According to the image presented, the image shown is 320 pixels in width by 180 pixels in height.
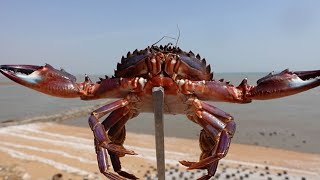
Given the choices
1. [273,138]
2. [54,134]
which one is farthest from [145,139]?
[273,138]

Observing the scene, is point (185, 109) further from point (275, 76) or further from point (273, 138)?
point (273, 138)

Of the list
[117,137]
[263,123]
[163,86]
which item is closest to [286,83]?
[163,86]

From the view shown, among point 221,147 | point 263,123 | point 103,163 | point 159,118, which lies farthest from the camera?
point 263,123

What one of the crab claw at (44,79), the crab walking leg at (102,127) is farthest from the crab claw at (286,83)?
the crab claw at (44,79)

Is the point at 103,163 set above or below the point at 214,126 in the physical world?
below

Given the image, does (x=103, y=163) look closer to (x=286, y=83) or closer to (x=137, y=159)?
(x=286, y=83)

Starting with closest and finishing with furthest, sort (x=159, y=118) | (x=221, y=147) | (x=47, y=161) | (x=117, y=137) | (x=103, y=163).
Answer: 1. (x=221, y=147)
2. (x=103, y=163)
3. (x=159, y=118)
4. (x=117, y=137)
5. (x=47, y=161)
